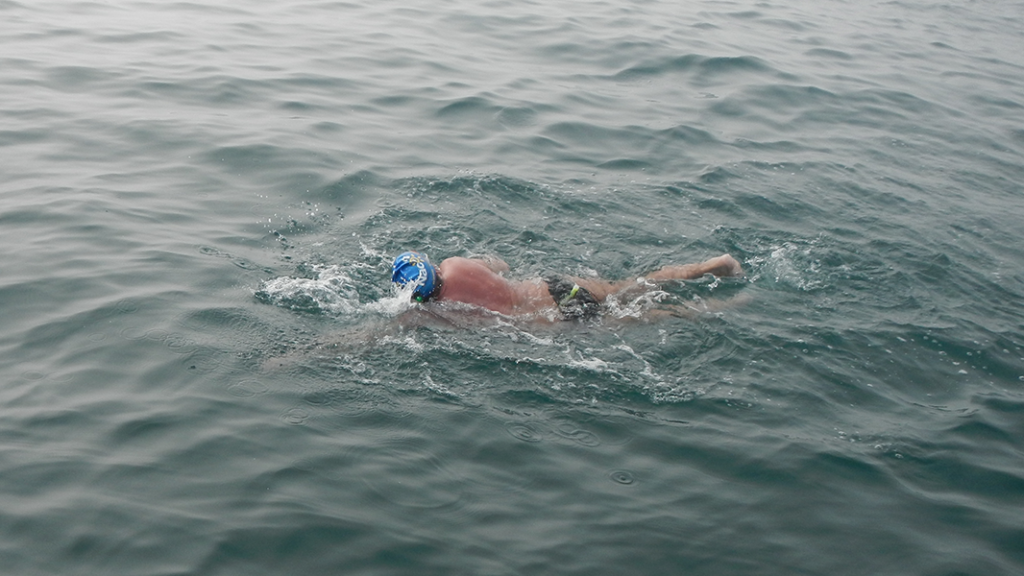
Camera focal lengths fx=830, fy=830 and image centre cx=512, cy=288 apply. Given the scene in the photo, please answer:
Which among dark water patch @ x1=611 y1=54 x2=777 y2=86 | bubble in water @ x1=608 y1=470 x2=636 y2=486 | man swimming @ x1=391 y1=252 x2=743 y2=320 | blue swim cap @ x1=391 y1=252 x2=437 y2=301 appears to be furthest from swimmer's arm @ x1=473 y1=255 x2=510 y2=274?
dark water patch @ x1=611 y1=54 x2=777 y2=86

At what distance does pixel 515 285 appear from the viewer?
24.2 feet

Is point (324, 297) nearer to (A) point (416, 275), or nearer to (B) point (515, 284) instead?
(A) point (416, 275)

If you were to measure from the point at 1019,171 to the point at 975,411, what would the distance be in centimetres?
691

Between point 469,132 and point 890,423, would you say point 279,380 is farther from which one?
point 469,132

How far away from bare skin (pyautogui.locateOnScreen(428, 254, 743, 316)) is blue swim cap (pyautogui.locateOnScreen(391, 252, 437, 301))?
5.1 inches

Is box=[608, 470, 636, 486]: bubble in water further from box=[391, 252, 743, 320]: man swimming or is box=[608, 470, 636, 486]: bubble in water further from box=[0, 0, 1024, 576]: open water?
box=[391, 252, 743, 320]: man swimming

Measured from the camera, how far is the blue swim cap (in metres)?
6.87

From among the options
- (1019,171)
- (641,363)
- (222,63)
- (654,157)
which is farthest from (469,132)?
(1019,171)

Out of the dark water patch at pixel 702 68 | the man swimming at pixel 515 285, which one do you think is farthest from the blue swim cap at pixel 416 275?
the dark water patch at pixel 702 68

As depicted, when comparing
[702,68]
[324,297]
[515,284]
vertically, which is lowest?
[324,297]

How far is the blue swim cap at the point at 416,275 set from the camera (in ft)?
22.5

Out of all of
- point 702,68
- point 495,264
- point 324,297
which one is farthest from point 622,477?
point 702,68

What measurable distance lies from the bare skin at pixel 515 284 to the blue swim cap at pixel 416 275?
0.42 feet

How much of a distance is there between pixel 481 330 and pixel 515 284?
621mm
